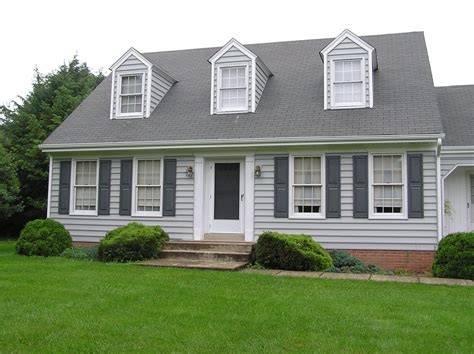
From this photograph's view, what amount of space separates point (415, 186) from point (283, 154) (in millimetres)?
3087

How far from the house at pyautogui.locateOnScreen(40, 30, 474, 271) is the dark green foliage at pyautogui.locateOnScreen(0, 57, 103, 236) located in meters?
6.60

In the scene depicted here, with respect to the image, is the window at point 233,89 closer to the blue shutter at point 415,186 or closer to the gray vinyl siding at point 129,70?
the gray vinyl siding at point 129,70

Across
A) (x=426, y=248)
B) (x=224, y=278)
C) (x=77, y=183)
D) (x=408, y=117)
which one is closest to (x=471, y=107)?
(x=408, y=117)

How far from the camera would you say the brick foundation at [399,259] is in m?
10.7

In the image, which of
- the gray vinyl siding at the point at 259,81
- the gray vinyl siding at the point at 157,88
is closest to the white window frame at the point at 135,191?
the gray vinyl siding at the point at 157,88

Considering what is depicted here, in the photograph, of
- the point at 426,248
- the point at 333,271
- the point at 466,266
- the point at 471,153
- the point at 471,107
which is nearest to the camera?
the point at 466,266

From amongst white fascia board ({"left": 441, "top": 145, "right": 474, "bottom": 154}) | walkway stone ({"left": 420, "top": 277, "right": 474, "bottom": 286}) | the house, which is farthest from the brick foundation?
white fascia board ({"left": 441, "top": 145, "right": 474, "bottom": 154})

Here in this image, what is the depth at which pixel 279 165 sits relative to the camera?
11.8m

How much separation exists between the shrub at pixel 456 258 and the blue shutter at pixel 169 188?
6291 millimetres

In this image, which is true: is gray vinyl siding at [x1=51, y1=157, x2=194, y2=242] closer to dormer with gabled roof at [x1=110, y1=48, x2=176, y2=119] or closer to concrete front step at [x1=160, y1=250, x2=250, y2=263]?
concrete front step at [x1=160, y1=250, x2=250, y2=263]

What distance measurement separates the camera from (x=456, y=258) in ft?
30.1

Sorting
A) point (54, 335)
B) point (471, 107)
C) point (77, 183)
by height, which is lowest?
point (54, 335)

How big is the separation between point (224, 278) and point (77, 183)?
668 cm

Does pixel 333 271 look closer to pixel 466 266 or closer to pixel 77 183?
pixel 466 266
